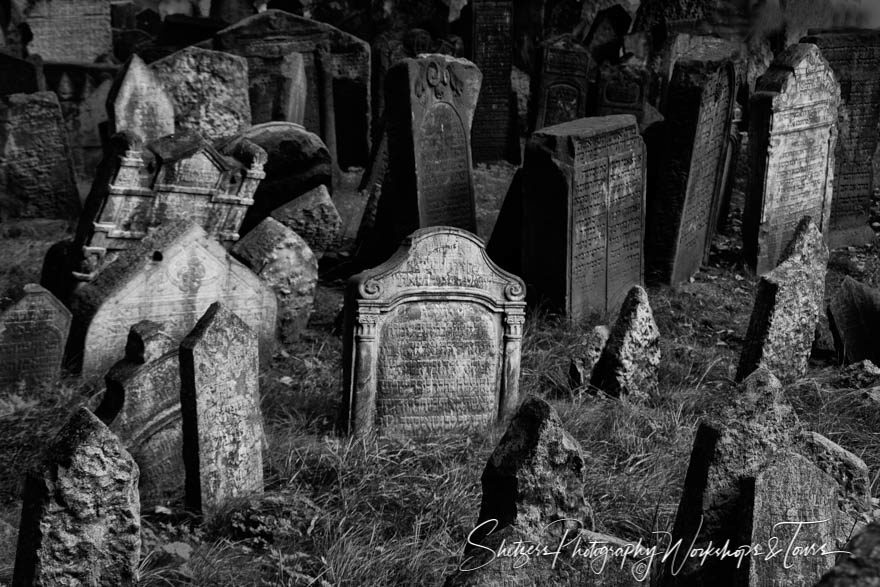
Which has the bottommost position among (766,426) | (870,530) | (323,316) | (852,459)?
(323,316)

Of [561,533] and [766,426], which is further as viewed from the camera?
[766,426]

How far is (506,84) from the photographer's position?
46.7ft

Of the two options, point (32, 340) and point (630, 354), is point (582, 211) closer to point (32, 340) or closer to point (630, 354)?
point (630, 354)

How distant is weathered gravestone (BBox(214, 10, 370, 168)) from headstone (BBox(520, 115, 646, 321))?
5081 millimetres

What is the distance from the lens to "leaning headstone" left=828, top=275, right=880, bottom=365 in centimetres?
725

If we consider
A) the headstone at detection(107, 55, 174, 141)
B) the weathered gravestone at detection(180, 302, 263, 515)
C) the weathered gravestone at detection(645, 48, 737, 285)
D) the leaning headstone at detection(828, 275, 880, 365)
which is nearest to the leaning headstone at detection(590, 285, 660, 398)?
the leaning headstone at detection(828, 275, 880, 365)

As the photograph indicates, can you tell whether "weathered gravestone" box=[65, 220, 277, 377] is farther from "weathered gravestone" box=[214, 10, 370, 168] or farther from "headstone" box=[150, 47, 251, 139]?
"weathered gravestone" box=[214, 10, 370, 168]

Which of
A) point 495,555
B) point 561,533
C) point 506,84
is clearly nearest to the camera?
point 495,555

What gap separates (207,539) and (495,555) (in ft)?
6.39

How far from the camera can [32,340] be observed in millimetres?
6766

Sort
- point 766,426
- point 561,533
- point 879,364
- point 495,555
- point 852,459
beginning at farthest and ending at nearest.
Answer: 1. point 879,364
2. point 852,459
3. point 766,426
4. point 561,533
5. point 495,555

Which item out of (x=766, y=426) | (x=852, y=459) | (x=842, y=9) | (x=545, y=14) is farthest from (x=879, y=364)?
(x=842, y=9)

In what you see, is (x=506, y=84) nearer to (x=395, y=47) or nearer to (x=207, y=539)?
(x=395, y=47)

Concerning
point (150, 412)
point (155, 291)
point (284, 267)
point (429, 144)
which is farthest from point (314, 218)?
point (150, 412)
